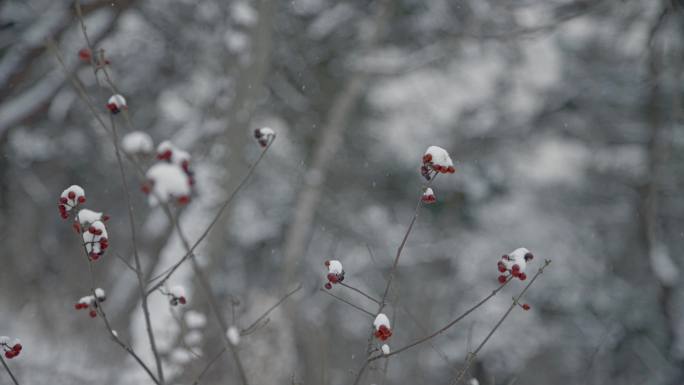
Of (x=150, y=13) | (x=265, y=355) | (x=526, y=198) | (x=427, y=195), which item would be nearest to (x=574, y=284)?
(x=526, y=198)

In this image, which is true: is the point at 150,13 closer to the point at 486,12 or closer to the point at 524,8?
the point at 486,12

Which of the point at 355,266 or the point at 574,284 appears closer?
the point at 574,284

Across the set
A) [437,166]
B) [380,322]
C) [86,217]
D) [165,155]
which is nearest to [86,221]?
[86,217]

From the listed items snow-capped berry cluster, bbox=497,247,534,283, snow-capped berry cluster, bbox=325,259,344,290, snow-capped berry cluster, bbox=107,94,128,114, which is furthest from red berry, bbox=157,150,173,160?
snow-capped berry cluster, bbox=497,247,534,283

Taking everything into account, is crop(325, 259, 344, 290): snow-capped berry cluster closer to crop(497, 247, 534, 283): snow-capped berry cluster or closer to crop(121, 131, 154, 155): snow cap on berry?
crop(497, 247, 534, 283): snow-capped berry cluster

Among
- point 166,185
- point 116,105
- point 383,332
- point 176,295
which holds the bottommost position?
point 166,185

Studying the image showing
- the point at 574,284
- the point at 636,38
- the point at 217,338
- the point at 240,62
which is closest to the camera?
the point at 217,338

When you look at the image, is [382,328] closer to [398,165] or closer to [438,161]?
[438,161]

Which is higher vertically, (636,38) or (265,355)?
(636,38)

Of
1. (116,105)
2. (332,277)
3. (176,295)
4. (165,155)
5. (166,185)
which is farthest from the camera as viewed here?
(176,295)

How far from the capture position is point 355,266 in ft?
31.4

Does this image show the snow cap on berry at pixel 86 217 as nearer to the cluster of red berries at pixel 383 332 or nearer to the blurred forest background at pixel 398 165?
the cluster of red berries at pixel 383 332

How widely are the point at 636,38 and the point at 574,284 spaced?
3841mm

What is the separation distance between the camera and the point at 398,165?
28.7 feet
